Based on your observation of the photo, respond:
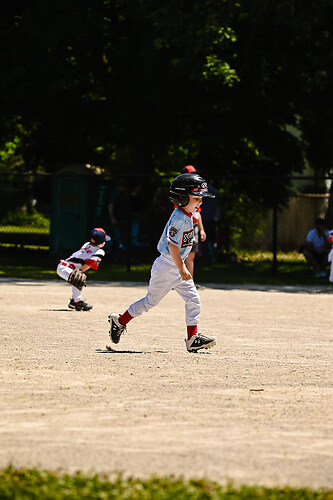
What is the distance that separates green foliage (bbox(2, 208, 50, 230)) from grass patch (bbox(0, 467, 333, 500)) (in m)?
21.3

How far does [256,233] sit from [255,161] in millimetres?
1978

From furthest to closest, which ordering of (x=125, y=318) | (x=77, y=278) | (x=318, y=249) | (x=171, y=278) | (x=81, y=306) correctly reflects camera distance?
(x=318, y=249) < (x=81, y=306) < (x=77, y=278) < (x=125, y=318) < (x=171, y=278)

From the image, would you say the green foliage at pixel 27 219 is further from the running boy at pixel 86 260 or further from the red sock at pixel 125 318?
the red sock at pixel 125 318

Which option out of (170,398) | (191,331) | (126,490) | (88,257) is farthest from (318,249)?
(126,490)

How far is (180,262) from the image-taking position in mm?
9719

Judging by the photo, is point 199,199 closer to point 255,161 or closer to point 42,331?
point 42,331

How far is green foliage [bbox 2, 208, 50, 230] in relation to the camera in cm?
2644

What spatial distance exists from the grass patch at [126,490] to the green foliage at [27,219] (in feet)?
69.7

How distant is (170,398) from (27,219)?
66.2 ft

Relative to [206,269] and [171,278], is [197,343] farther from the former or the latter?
[206,269]

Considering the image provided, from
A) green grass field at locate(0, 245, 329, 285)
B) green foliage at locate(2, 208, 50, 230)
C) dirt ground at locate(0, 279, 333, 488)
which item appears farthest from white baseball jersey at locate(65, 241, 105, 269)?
green foliage at locate(2, 208, 50, 230)

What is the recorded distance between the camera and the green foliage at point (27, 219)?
26439 mm

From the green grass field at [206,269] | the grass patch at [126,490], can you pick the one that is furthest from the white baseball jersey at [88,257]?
the grass patch at [126,490]

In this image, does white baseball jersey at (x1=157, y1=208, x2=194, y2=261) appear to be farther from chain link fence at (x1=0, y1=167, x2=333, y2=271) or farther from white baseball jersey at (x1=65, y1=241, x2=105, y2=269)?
chain link fence at (x1=0, y1=167, x2=333, y2=271)
